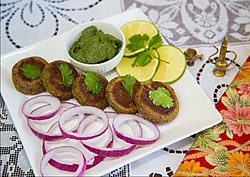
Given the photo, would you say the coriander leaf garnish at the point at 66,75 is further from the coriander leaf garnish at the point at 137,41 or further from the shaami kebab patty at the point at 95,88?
the coriander leaf garnish at the point at 137,41

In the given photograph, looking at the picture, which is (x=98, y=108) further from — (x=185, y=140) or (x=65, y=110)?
(x=185, y=140)

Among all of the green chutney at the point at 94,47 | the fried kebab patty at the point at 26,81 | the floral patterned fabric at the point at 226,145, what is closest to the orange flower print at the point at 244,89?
the floral patterned fabric at the point at 226,145

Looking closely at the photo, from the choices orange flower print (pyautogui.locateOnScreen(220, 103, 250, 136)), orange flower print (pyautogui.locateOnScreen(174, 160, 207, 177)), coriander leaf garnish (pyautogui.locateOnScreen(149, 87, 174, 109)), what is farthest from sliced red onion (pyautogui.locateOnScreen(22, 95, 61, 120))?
orange flower print (pyautogui.locateOnScreen(220, 103, 250, 136))

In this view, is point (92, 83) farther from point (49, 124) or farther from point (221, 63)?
point (221, 63)

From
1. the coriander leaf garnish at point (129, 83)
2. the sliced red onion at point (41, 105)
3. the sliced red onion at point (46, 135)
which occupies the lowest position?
the sliced red onion at point (46, 135)

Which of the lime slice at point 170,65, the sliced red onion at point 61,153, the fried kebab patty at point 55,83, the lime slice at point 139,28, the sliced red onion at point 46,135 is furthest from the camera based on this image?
the lime slice at point 139,28

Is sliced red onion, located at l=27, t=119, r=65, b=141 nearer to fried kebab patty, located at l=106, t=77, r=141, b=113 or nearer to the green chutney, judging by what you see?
fried kebab patty, located at l=106, t=77, r=141, b=113

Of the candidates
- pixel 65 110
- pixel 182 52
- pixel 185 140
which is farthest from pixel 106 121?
pixel 182 52
